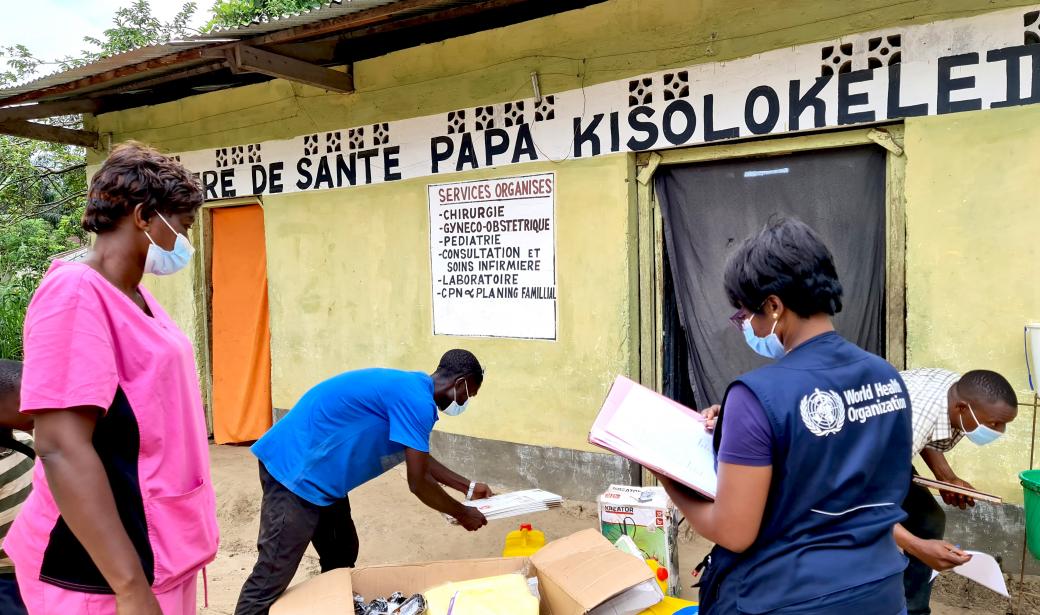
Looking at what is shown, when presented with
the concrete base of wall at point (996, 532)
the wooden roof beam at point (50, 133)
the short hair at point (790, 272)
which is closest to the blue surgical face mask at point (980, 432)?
the concrete base of wall at point (996, 532)

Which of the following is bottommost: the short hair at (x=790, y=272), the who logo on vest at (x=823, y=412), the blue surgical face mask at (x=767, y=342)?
the who logo on vest at (x=823, y=412)

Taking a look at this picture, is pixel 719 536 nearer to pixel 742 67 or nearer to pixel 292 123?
pixel 742 67

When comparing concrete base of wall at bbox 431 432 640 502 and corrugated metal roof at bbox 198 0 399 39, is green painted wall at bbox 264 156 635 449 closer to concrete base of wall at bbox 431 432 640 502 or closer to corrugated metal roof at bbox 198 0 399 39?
concrete base of wall at bbox 431 432 640 502

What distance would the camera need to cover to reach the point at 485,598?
269 centimetres

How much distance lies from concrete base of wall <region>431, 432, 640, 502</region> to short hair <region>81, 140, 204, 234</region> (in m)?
3.67

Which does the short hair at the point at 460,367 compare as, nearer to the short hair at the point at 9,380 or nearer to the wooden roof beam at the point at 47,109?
the short hair at the point at 9,380

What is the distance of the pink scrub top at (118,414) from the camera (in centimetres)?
147

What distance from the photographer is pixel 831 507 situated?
152cm

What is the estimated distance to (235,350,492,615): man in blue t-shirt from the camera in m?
2.86

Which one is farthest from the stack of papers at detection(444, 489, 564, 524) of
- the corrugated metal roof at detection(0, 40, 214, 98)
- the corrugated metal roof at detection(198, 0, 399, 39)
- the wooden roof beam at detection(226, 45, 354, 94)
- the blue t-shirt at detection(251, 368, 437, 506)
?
the corrugated metal roof at detection(0, 40, 214, 98)

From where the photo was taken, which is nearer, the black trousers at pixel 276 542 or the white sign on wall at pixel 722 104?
the black trousers at pixel 276 542

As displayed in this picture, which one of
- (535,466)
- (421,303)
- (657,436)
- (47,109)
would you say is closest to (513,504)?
(657,436)

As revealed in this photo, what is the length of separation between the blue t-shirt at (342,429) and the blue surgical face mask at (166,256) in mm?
1163

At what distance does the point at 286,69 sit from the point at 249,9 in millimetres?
7156
